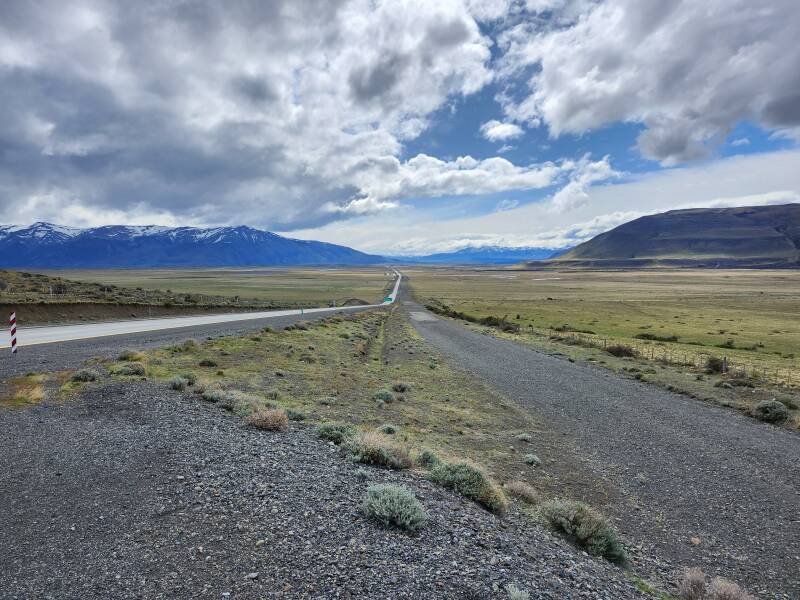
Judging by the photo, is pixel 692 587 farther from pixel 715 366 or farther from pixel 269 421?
pixel 715 366

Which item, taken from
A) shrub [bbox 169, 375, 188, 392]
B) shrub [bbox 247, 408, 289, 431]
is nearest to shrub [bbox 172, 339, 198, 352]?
shrub [bbox 169, 375, 188, 392]

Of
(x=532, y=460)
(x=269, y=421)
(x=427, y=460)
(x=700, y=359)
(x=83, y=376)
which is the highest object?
(x=83, y=376)

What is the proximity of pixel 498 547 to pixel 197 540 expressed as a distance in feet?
14.5

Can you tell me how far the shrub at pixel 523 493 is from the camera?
950 centimetres

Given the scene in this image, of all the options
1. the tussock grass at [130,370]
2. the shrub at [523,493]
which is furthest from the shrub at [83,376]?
the shrub at [523,493]

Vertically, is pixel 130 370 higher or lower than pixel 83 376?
lower

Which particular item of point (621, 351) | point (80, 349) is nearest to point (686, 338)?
Result: point (621, 351)

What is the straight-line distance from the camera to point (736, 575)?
799 centimetres

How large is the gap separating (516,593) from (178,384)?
11.8 metres

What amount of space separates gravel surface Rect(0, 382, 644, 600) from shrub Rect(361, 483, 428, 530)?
0.50ft

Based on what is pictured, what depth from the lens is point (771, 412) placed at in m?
17.4

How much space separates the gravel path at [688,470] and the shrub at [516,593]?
497cm

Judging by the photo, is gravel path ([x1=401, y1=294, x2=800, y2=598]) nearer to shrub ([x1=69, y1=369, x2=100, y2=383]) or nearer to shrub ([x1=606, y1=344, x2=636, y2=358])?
shrub ([x1=606, y1=344, x2=636, y2=358])

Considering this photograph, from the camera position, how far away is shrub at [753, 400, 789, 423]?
56.5ft
